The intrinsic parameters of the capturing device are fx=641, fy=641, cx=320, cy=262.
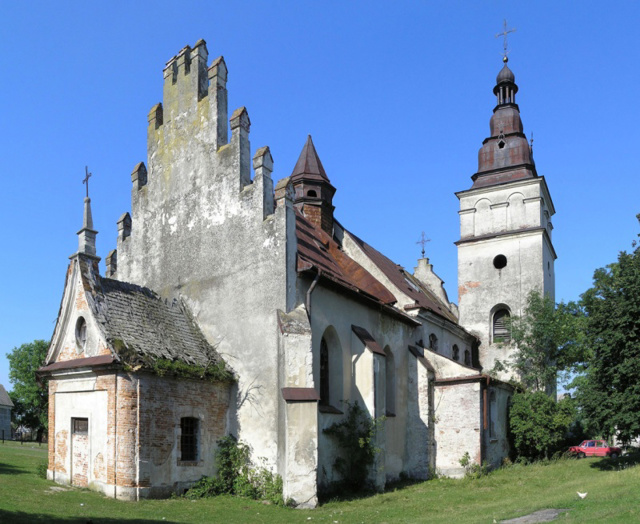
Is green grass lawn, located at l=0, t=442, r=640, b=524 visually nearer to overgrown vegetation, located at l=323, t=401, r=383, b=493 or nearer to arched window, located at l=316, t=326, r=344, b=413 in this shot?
overgrown vegetation, located at l=323, t=401, r=383, b=493

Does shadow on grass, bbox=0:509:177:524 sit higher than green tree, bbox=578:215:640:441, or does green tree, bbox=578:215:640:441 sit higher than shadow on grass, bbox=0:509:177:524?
green tree, bbox=578:215:640:441

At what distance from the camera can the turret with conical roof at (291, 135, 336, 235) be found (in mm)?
28875

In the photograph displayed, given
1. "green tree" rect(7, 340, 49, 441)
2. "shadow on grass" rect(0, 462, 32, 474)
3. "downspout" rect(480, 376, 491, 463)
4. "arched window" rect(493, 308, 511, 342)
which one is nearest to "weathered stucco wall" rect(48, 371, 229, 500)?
"shadow on grass" rect(0, 462, 32, 474)

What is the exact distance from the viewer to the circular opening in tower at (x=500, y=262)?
35.2 metres

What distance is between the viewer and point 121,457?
15.8 meters

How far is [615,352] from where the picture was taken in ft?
67.6

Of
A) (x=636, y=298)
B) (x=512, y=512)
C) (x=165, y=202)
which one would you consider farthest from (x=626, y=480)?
(x=165, y=202)

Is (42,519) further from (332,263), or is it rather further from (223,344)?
(332,263)

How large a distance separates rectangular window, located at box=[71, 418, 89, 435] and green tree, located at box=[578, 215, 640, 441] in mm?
15297

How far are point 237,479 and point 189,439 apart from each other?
5.72 ft

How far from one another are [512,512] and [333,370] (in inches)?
297

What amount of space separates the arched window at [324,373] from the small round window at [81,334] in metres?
6.97

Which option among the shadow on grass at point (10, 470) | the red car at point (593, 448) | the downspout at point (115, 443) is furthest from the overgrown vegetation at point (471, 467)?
the shadow on grass at point (10, 470)

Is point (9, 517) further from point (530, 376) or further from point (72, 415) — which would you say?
point (530, 376)
